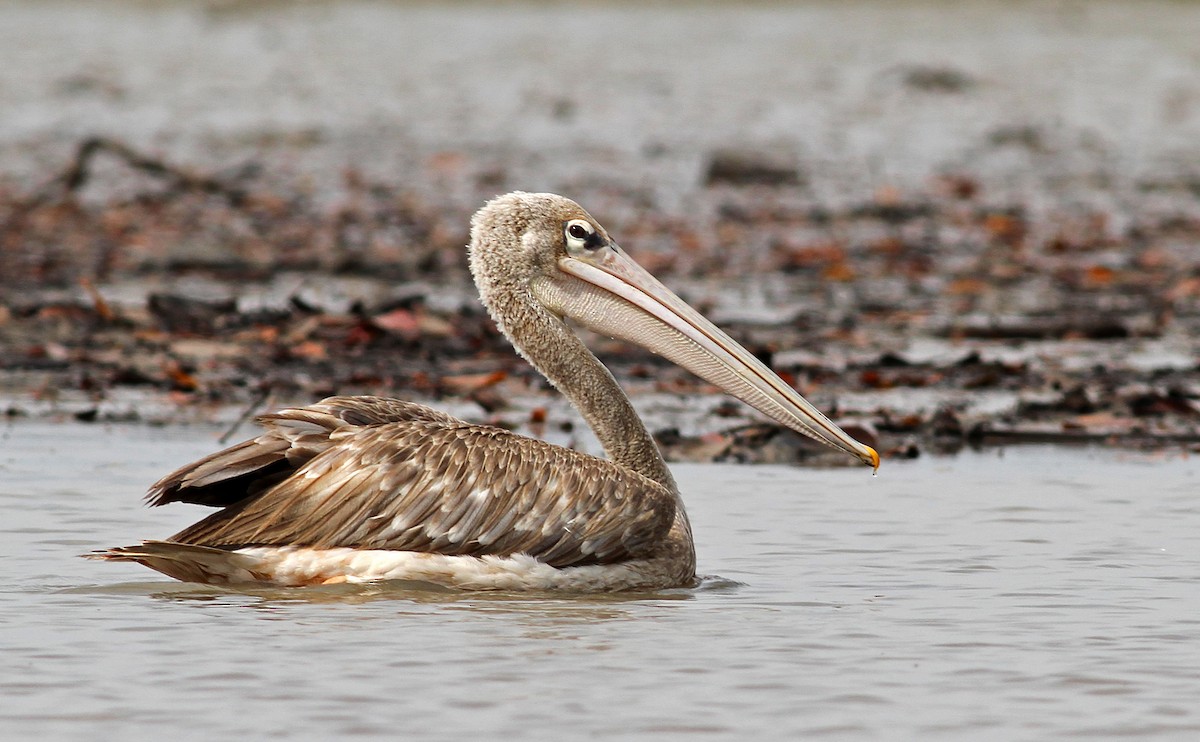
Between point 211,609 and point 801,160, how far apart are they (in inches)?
797

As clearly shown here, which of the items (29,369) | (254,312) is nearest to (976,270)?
(254,312)

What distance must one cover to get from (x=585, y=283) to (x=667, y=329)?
356 mm

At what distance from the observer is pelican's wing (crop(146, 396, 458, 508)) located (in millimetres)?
6566

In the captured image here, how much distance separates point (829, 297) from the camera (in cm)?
1562

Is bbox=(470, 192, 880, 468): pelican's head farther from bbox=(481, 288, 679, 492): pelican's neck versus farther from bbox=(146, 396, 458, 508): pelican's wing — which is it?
bbox=(146, 396, 458, 508): pelican's wing

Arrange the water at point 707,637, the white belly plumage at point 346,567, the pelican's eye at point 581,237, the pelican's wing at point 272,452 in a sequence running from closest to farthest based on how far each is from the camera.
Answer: the water at point 707,637 → the pelican's wing at point 272,452 → the white belly plumage at point 346,567 → the pelican's eye at point 581,237

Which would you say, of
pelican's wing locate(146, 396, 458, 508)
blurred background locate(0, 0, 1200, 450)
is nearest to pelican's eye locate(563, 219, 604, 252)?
pelican's wing locate(146, 396, 458, 508)

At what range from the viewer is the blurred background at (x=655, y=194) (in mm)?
11906

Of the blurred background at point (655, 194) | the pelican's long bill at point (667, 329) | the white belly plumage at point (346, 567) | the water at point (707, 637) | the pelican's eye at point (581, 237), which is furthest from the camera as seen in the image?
the blurred background at point (655, 194)

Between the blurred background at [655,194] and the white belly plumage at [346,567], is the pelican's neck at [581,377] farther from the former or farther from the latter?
the blurred background at [655,194]

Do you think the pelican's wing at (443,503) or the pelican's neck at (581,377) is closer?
the pelican's wing at (443,503)

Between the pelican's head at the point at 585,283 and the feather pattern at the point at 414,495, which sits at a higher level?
the pelican's head at the point at 585,283

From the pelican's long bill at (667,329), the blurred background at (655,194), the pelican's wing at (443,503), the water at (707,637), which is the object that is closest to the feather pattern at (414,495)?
the pelican's wing at (443,503)

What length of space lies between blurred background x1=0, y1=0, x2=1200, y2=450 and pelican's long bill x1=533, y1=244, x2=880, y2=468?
2.60 metres
